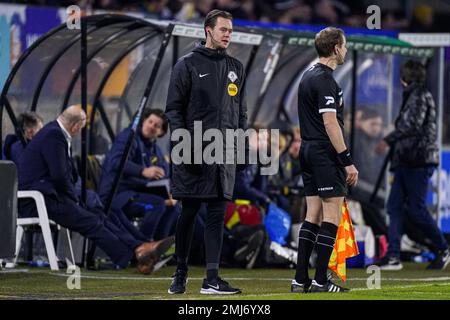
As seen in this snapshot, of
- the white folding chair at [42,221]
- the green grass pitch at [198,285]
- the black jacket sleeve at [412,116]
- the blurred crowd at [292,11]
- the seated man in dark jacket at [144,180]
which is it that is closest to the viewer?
the green grass pitch at [198,285]

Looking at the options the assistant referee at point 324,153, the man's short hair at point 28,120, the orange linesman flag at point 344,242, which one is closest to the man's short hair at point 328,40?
the assistant referee at point 324,153

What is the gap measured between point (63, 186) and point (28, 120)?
4.02 feet

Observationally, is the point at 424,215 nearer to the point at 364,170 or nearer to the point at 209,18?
the point at 364,170

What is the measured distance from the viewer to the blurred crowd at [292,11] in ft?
71.7

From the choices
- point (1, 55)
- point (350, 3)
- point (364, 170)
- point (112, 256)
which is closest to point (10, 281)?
point (112, 256)

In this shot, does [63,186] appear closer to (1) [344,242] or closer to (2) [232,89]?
(2) [232,89]

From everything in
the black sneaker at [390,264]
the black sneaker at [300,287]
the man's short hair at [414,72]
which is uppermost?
the man's short hair at [414,72]

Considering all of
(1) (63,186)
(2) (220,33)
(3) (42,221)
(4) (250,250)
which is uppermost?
(2) (220,33)

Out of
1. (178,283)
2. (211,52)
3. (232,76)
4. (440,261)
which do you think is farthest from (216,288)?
(440,261)

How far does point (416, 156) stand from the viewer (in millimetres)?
14898

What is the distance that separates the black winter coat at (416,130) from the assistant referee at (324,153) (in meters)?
4.55

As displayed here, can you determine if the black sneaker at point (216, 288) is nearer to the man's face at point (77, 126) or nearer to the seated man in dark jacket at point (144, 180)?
the man's face at point (77, 126)
